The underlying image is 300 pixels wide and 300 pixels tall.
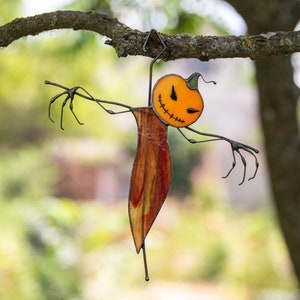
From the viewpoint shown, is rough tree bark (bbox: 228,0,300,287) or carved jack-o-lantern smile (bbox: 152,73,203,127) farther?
rough tree bark (bbox: 228,0,300,287)

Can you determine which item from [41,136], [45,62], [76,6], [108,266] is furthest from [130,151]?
[76,6]

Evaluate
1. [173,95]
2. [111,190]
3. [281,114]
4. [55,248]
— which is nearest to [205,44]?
[173,95]

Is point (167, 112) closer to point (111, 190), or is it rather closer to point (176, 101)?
point (176, 101)

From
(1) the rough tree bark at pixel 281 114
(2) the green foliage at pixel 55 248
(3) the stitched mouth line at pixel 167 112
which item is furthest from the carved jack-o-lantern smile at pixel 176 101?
(2) the green foliage at pixel 55 248

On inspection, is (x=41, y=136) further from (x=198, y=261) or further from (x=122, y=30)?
(x=122, y=30)

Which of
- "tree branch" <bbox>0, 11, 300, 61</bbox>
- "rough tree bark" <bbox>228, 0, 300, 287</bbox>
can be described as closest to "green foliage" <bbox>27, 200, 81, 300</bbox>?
"rough tree bark" <bbox>228, 0, 300, 287</bbox>

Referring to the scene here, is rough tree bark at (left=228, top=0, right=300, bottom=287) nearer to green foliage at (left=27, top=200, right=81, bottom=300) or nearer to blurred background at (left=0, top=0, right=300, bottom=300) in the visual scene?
blurred background at (left=0, top=0, right=300, bottom=300)
